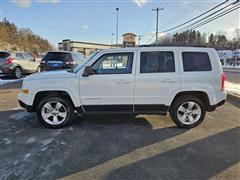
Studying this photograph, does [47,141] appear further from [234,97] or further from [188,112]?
[234,97]

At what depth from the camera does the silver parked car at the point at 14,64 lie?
41.5 ft

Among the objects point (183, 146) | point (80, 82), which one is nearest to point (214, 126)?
point (183, 146)

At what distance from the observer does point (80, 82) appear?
456cm

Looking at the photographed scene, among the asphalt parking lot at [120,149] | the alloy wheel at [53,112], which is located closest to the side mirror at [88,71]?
the alloy wheel at [53,112]

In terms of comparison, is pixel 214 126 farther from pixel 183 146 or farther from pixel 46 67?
pixel 46 67

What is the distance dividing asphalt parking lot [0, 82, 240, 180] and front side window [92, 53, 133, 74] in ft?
4.38

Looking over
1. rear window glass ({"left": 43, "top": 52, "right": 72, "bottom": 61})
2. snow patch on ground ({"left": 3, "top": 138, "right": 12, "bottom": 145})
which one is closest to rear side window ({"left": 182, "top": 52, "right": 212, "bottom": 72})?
snow patch on ground ({"left": 3, "top": 138, "right": 12, "bottom": 145})

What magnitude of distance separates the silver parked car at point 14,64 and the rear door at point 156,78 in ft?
36.0

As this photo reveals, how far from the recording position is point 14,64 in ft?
42.4

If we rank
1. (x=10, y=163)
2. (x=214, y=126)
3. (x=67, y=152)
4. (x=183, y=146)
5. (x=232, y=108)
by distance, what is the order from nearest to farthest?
(x=10, y=163) → (x=67, y=152) → (x=183, y=146) → (x=214, y=126) → (x=232, y=108)

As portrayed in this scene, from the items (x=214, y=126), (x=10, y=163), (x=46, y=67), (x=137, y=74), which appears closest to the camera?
(x=10, y=163)

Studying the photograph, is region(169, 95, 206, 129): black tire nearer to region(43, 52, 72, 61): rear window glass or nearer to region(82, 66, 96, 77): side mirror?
region(82, 66, 96, 77): side mirror

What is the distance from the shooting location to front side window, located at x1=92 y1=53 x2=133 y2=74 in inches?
181

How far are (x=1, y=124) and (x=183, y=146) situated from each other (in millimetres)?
4298
